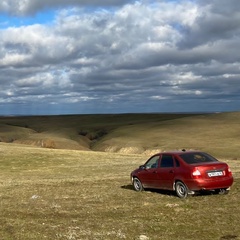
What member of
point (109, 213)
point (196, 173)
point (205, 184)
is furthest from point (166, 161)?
point (109, 213)

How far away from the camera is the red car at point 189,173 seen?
53.8ft

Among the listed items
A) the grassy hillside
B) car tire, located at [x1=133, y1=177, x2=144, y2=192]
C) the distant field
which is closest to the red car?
the distant field

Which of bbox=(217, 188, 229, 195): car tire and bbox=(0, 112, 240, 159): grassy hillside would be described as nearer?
bbox=(217, 188, 229, 195): car tire

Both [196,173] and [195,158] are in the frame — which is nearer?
[196,173]

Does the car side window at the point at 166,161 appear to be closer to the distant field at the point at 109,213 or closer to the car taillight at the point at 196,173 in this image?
the distant field at the point at 109,213

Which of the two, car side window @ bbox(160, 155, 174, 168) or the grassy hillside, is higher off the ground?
car side window @ bbox(160, 155, 174, 168)

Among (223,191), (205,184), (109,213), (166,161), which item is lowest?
(109,213)

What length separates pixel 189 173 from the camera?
54.0 feet

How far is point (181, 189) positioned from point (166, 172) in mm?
1101

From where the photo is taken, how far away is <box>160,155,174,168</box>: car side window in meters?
17.9

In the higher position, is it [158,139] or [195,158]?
[195,158]

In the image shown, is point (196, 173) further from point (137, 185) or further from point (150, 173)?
point (137, 185)

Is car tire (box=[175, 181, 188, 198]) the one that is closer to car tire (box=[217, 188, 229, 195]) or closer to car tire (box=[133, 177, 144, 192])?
car tire (box=[217, 188, 229, 195])

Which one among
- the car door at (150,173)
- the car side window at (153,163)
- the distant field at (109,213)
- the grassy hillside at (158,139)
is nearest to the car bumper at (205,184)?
the distant field at (109,213)
